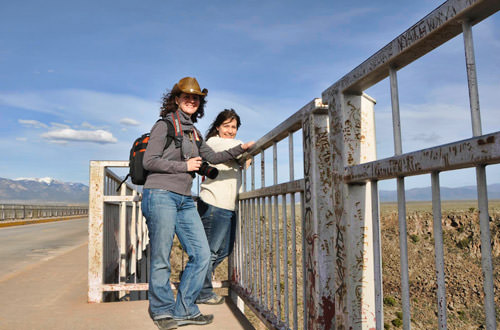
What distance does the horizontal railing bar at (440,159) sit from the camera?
36.0 inches

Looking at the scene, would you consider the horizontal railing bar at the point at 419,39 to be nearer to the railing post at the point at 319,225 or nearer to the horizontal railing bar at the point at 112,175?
the railing post at the point at 319,225

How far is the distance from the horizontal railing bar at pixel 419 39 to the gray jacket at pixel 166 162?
1.64m

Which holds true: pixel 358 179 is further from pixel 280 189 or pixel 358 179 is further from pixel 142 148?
pixel 142 148

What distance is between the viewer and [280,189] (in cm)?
236

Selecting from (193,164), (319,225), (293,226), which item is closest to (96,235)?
(193,164)

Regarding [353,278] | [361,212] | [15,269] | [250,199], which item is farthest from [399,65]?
[15,269]

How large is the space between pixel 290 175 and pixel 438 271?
1.22m

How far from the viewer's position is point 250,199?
3148 mm

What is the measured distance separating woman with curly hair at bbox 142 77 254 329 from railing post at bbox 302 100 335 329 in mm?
1244

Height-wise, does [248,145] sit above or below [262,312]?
above

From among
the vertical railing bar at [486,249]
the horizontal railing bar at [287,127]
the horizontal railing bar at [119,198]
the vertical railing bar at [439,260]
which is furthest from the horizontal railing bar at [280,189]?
the horizontal railing bar at [119,198]

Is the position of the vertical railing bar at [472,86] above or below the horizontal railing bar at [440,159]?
above

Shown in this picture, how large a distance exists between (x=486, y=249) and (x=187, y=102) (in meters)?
2.67

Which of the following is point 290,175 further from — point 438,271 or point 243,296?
point 243,296
